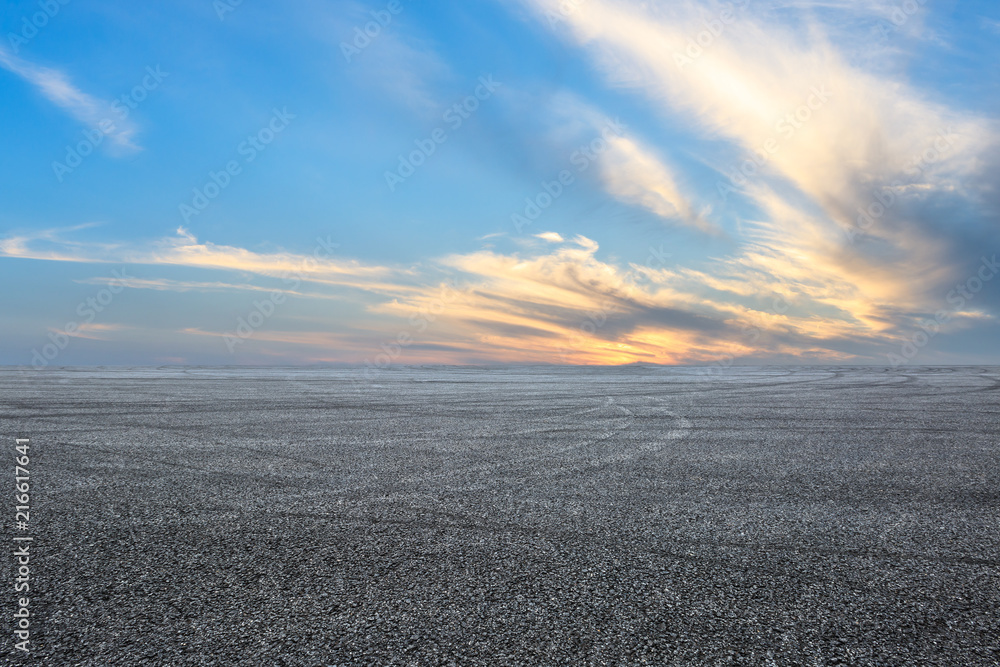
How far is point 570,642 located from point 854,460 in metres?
5.35

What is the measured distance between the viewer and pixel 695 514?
13.5 ft

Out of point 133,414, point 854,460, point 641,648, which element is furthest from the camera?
point 133,414

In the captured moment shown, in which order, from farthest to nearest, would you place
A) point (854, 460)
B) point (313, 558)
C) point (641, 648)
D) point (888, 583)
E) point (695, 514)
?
point (854, 460), point (695, 514), point (313, 558), point (888, 583), point (641, 648)

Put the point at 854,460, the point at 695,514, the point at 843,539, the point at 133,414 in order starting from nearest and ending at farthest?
the point at 843,539 → the point at 695,514 → the point at 854,460 → the point at 133,414

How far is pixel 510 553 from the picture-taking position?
3295mm

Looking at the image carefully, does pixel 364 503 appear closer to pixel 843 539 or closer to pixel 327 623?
pixel 327 623

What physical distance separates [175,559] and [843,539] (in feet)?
12.8

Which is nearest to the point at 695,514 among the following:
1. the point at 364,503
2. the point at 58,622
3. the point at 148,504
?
the point at 364,503

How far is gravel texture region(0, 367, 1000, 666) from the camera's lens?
2.35m

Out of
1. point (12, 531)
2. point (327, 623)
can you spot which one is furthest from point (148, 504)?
point (327, 623)

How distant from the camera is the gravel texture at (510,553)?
7.72 feet

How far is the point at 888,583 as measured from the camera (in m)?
2.95

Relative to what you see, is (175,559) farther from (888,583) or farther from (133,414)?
(133,414)

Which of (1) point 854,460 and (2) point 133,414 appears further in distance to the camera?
(2) point 133,414
